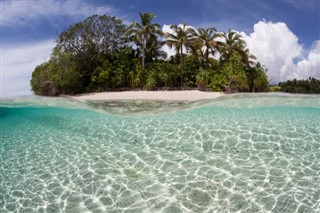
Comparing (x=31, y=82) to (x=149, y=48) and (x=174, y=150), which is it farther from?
(x=174, y=150)

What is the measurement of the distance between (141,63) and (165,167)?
2593cm

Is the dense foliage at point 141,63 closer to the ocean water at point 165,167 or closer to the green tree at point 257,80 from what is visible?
the green tree at point 257,80

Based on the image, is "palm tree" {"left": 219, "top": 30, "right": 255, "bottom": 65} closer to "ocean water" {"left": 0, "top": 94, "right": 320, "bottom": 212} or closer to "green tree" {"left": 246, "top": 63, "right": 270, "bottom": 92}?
"green tree" {"left": 246, "top": 63, "right": 270, "bottom": 92}

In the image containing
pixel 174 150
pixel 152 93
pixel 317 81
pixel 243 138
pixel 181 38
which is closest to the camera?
pixel 174 150

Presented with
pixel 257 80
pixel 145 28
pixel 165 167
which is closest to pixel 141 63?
pixel 145 28

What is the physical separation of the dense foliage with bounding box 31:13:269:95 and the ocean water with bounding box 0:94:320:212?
1752cm

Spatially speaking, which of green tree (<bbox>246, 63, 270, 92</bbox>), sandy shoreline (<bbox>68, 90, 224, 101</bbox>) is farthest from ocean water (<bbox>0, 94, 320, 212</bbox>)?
green tree (<bbox>246, 63, 270, 92</bbox>)

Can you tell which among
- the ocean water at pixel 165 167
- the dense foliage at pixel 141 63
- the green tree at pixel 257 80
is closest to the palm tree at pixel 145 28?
the dense foliage at pixel 141 63

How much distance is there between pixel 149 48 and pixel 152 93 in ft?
26.5

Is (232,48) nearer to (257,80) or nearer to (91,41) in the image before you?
(257,80)

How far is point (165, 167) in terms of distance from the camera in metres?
7.84

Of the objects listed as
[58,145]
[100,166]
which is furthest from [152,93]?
[100,166]

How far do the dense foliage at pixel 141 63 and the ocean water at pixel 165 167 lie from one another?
17.5 m

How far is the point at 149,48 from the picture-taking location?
3328cm
